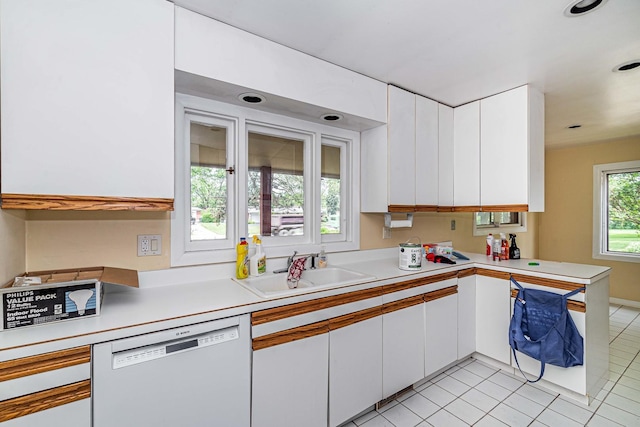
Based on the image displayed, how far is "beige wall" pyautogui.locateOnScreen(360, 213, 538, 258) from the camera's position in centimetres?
266

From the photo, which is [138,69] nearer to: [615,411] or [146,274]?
[146,274]

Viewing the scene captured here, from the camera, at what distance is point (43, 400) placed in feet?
3.22

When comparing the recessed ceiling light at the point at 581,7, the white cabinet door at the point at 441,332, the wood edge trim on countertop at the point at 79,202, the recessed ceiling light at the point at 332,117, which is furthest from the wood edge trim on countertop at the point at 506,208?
the wood edge trim on countertop at the point at 79,202

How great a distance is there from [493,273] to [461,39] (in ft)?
6.09

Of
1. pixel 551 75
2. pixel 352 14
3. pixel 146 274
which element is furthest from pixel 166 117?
pixel 551 75

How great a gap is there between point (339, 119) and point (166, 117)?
126 centimetres

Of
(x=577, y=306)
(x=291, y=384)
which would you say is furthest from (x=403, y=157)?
(x=291, y=384)

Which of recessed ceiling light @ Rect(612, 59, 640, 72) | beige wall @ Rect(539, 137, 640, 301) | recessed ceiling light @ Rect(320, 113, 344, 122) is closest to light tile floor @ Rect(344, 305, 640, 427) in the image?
recessed ceiling light @ Rect(320, 113, 344, 122)

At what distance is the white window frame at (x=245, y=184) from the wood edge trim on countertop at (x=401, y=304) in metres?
0.66

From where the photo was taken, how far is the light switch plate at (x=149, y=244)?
1.64 m

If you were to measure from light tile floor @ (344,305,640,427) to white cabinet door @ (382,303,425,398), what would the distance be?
0.15 metres

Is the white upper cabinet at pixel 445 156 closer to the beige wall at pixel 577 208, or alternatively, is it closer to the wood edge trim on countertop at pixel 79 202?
the wood edge trim on countertop at pixel 79 202

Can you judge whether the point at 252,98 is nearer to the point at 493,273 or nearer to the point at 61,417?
the point at 61,417

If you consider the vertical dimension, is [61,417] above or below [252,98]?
below
